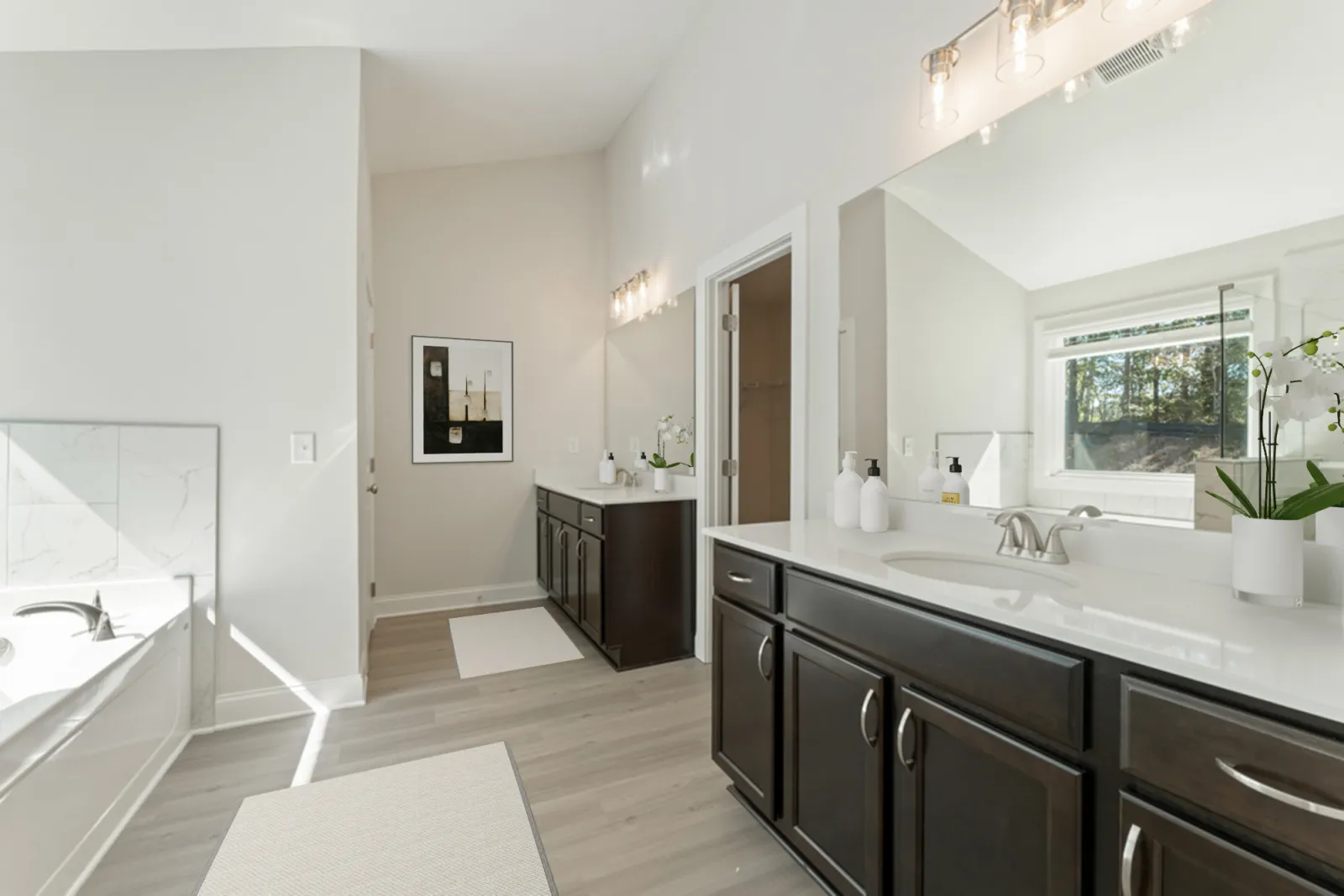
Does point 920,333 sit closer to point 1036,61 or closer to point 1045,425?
point 1045,425

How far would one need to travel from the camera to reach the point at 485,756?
229 cm

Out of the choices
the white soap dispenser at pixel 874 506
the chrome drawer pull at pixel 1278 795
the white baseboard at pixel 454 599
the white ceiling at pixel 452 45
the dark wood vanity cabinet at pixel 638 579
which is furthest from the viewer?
the white baseboard at pixel 454 599

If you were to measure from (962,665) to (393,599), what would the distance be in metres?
3.94

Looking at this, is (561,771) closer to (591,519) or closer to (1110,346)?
(591,519)

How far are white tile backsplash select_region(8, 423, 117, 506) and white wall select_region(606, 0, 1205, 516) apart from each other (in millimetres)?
2700

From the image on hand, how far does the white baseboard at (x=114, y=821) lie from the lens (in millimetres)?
1604

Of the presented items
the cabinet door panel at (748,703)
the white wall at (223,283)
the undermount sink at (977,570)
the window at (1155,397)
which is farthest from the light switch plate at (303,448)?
the window at (1155,397)

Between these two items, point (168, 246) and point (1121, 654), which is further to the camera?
point (168, 246)

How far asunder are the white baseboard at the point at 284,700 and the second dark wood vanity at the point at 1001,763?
73.6 inches

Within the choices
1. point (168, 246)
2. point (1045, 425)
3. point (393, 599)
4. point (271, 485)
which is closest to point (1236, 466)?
point (1045, 425)

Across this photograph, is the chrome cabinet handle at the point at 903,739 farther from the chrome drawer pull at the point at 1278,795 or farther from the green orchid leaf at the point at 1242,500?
the green orchid leaf at the point at 1242,500

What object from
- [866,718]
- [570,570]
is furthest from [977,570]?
[570,570]

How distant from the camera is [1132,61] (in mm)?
1303

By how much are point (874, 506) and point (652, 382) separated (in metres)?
2.26
